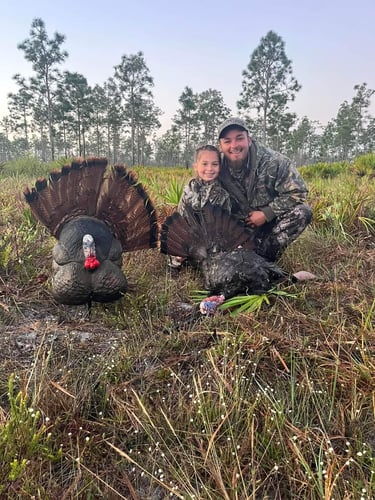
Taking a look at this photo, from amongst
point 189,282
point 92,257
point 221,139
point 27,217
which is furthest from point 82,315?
point 221,139

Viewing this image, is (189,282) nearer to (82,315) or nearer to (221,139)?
(82,315)

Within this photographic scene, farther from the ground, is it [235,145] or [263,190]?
[235,145]

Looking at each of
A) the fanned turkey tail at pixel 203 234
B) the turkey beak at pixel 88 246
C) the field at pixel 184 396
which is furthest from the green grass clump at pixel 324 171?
the turkey beak at pixel 88 246

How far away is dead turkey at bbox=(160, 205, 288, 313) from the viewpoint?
286 centimetres

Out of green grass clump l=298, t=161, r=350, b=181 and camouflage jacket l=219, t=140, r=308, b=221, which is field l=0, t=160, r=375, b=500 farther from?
green grass clump l=298, t=161, r=350, b=181

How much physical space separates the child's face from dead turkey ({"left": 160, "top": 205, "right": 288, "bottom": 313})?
2.02ft

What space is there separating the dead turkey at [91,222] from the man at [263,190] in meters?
1.44

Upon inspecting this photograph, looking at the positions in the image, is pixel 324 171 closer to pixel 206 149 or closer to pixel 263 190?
pixel 263 190

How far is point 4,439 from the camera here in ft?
4.25

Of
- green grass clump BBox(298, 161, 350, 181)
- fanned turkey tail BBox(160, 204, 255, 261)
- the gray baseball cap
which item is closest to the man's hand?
fanned turkey tail BBox(160, 204, 255, 261)

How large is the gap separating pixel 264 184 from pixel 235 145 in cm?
57

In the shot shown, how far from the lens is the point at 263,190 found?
13.1 feet

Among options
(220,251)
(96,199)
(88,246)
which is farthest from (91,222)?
(220,251)

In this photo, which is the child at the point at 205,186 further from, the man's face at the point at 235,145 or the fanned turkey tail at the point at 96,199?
the fanned turkey tail at the point at 96,199
